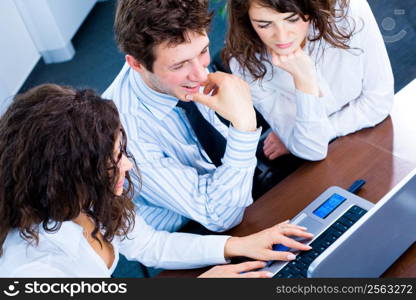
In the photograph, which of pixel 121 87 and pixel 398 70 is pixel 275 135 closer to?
pixel 121 87

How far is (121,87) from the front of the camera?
Answer: 136cm

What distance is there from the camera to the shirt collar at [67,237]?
3.26 feet

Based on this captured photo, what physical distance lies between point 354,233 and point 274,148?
0.76 m

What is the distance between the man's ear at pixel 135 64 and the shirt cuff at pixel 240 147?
280mm

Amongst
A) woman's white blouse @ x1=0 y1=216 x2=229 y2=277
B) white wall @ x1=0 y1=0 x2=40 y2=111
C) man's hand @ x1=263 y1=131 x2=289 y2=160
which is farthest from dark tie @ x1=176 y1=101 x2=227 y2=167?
white wall @ x1=0 y1=0 x2=40 y2=111

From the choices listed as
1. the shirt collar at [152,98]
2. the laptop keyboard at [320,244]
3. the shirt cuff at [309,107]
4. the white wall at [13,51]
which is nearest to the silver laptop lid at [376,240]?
the laptop keyboard at [320,244]

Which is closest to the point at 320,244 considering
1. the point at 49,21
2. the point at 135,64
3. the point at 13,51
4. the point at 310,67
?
the point at 310,67

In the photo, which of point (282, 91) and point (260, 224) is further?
point (282, 91)

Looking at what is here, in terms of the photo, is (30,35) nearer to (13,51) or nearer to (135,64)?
(13,51)

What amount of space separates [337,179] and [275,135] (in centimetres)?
35

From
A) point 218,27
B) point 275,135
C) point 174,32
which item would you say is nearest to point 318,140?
point 275,135

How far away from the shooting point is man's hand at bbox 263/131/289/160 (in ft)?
4.99

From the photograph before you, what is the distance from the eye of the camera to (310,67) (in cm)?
135

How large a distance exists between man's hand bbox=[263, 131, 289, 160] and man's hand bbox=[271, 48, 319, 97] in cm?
23
